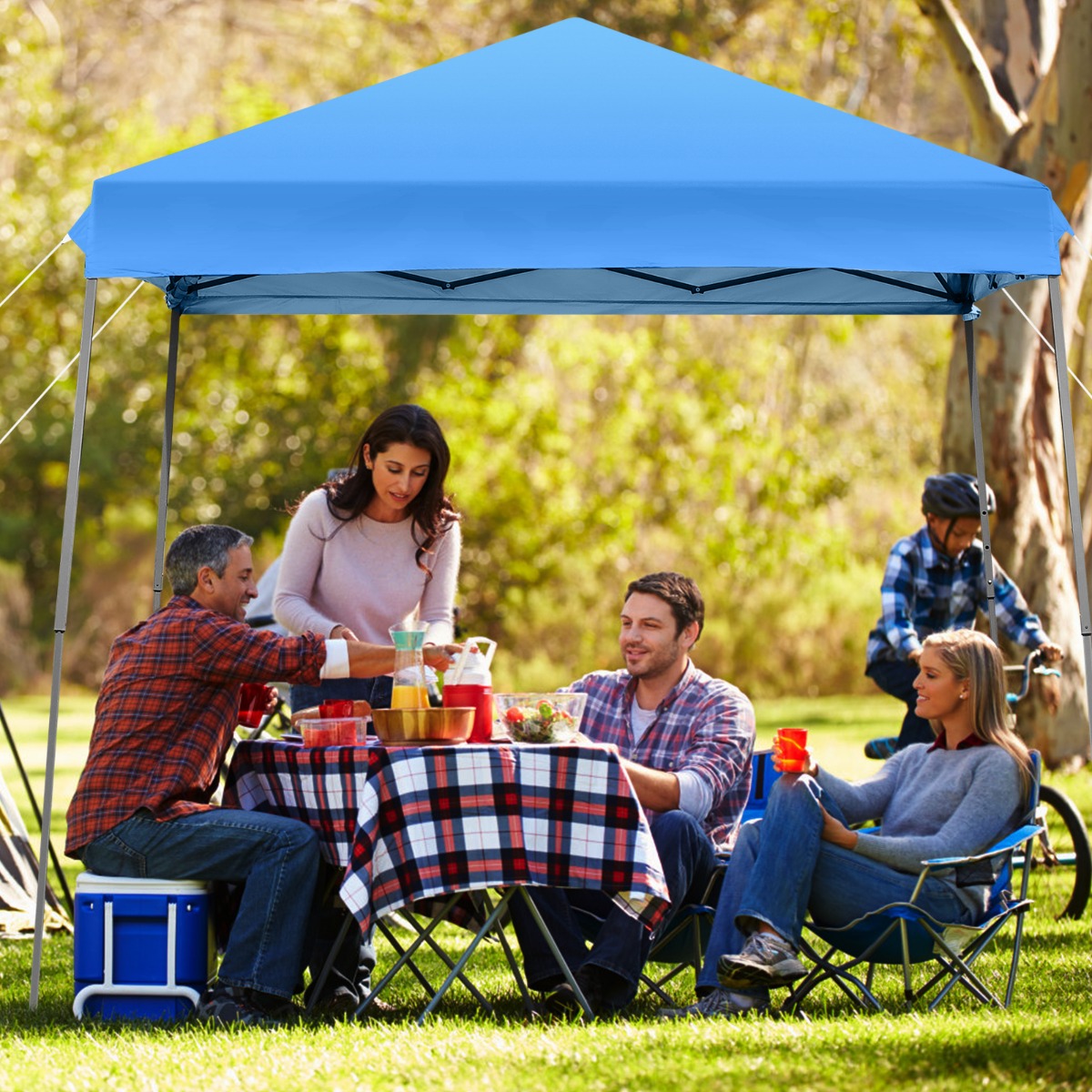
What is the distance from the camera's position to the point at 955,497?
546cm

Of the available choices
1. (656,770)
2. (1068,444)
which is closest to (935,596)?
(1068,444)

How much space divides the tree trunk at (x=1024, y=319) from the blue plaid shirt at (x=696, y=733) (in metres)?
4.81

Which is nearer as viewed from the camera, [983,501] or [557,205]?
[557,205]

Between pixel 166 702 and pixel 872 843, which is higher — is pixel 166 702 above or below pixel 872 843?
above

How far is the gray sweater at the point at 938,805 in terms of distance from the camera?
13.1 feet

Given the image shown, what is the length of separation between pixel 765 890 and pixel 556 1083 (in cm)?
85

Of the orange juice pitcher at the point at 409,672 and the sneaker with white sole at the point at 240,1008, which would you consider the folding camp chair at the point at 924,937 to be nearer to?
the orange juice pitcher at the point at 409,672

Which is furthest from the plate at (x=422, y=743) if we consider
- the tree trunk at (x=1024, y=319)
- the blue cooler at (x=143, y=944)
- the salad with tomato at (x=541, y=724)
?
the tree trunk at (x=1024, y=319)

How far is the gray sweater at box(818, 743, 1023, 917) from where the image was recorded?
398cm

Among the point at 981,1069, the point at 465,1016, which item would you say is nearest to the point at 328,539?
the point at 465,1016

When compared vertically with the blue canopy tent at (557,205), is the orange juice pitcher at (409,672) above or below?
below

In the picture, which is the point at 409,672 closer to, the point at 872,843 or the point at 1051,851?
the point at 872,843

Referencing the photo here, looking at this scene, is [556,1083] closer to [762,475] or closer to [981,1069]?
[981,1069]

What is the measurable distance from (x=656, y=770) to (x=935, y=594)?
1924mm
